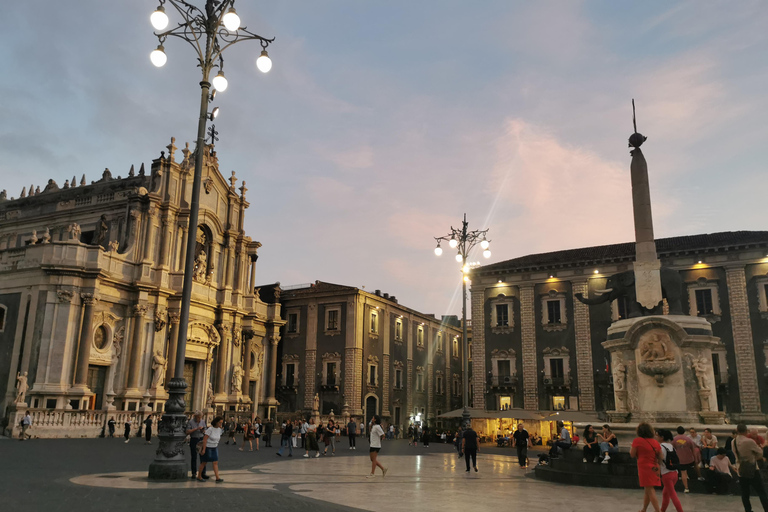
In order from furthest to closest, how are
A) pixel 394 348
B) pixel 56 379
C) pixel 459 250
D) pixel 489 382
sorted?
pixel 394 348 → pixel 489 382 → pixel 56 379 → pixel 459 250

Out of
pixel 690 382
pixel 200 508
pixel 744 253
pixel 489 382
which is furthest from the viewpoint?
pixel 489 382

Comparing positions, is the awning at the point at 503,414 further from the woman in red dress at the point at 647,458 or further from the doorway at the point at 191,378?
the woman in red dress at the point at 647,458

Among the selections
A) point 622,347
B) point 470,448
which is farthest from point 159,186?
point 622,347

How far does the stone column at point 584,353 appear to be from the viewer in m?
39.9

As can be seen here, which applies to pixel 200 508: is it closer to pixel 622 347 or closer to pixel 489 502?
pixel 489 502

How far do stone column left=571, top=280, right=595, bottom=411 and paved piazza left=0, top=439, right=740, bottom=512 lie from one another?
24.0 m

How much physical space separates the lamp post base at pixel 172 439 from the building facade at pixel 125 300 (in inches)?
609

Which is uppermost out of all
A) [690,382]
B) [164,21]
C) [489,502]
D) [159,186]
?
[159,186]

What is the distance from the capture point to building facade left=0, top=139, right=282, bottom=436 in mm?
32031

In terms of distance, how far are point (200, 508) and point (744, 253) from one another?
125ft

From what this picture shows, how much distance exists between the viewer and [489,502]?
10.8m

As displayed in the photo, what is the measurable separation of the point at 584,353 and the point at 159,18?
35.3m

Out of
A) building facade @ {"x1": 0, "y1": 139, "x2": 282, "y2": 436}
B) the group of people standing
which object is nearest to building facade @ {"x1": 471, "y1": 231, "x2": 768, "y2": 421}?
building facade @ {"x1": 0, "y1": 139, "x2": 282, "y2": 436}

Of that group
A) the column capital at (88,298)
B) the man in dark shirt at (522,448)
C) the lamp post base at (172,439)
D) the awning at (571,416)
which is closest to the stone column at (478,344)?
the awning at (571,416)
